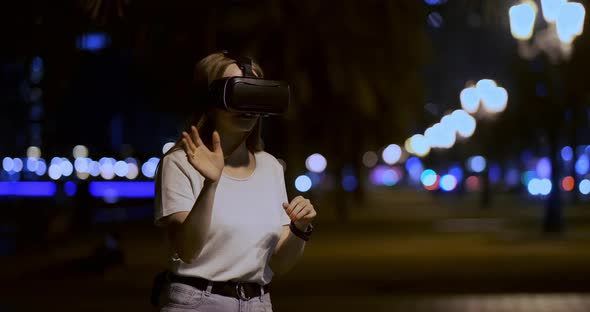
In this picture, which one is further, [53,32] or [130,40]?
[130,40]

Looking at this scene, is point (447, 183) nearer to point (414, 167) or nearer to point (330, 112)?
point (414, 167)

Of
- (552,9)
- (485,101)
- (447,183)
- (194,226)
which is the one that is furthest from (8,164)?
(194,226)

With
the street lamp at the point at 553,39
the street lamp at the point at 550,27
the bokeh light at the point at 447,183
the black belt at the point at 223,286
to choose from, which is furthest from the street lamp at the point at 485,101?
the bokeh light at the point at 447,183

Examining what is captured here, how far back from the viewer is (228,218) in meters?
3.44

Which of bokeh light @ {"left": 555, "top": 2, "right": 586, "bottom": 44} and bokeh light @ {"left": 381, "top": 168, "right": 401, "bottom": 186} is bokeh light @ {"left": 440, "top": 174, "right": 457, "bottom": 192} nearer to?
bokeh light @ {"left": 381, "top": 168, "right": 401, "bottom": 186}

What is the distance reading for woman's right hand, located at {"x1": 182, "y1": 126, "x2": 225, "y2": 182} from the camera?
3148 millimetres

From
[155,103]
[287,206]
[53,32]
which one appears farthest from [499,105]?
[287,206]

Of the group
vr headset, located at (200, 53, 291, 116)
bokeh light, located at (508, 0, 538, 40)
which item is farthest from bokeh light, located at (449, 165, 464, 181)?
vr headset, located at (200, 53, 291, 116)

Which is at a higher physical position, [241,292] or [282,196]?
[282,196]

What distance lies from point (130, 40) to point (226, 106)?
226 inches

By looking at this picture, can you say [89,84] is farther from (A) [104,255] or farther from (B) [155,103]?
(A) [104,255]

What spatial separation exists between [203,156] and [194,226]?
21cm

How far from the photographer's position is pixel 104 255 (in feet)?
59.6

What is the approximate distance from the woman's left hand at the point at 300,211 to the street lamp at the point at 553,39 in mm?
14922
